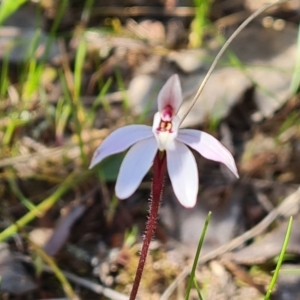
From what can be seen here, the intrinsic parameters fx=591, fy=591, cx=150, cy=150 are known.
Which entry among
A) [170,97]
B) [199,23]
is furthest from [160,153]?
[199,23]

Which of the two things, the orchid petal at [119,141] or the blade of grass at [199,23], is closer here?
the orchid petal at [119,141]

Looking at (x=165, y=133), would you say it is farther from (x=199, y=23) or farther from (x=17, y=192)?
(x=199, y=23)

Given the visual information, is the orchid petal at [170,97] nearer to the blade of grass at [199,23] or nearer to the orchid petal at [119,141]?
the orchid petal at [119,141]

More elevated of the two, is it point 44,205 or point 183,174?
point 183,174

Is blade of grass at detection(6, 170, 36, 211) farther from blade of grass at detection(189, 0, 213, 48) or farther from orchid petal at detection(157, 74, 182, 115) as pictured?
blade of grass at detection(189, 0, 213, 48)

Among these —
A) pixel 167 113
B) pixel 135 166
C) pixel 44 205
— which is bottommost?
pixel 44 205

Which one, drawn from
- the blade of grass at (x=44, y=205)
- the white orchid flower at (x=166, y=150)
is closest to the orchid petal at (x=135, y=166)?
the white orchid flower at (x=166, y=150)
